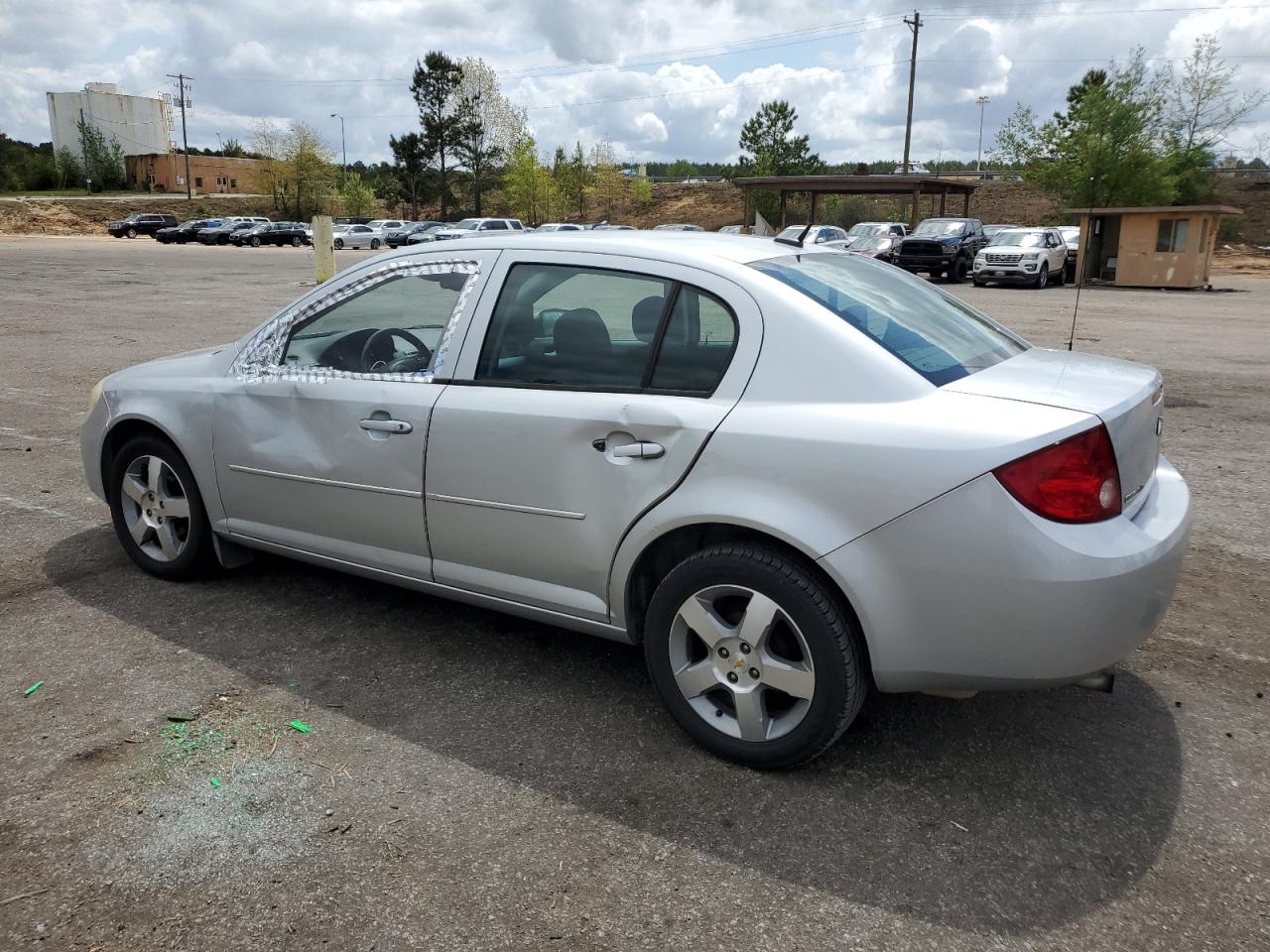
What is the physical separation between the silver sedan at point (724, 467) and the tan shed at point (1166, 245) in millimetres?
27596

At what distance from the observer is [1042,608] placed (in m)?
2.67

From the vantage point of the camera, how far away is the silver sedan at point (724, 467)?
2.73m

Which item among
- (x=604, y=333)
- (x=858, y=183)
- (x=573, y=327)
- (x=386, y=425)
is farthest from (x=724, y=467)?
(x=858, y=183)

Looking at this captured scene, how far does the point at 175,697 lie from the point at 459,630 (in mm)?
1106

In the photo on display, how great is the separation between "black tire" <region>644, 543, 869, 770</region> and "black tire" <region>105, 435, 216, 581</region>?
7.88ft

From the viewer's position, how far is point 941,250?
29797mm

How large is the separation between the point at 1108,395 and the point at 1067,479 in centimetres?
49

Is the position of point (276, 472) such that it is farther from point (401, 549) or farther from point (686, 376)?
point (686, 376)

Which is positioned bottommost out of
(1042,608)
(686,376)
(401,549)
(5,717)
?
(5,717)

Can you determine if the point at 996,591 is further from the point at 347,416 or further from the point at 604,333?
the point at 347,416

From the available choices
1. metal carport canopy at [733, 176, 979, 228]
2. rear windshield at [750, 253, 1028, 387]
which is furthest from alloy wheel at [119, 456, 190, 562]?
metal carport canopy at [733, 176, 979, 228]

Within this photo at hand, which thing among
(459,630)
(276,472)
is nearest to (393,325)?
(276,472)

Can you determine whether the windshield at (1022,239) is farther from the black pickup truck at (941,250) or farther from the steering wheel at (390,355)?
the steering wheel at (390,355)

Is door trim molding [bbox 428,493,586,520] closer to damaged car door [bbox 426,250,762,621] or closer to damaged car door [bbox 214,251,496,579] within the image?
damaged car door [bbox 426,250,762,621]
